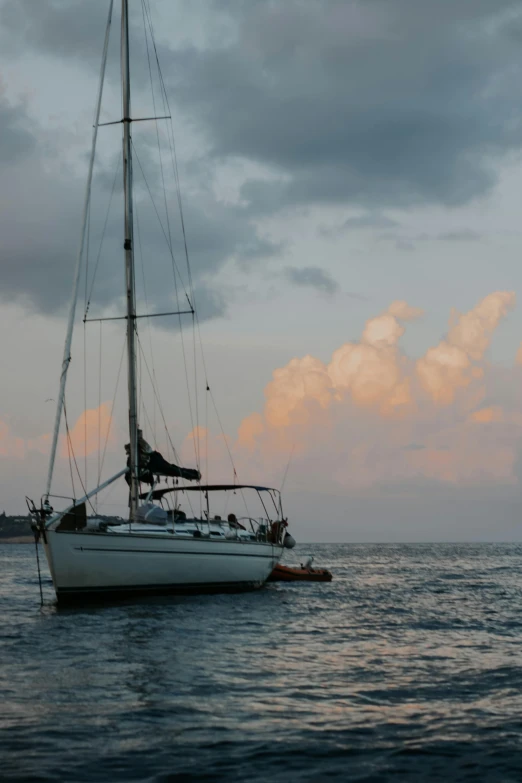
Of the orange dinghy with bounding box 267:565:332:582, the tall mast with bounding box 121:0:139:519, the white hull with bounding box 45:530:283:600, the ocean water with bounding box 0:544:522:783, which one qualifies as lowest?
the orange dinghy with bounding box 267:565:332:582

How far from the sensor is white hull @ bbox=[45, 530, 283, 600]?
26922mm

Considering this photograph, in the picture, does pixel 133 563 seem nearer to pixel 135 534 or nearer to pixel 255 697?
pixel 135 534

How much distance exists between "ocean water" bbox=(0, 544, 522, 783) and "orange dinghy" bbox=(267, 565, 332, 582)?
1725 centimetres

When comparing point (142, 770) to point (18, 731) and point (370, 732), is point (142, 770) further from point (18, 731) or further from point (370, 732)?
point (370, 732)

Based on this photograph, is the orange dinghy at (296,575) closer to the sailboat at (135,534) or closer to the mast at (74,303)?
the sailboat at (135,534)

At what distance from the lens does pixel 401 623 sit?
2592cm

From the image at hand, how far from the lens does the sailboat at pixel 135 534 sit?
27062 mm

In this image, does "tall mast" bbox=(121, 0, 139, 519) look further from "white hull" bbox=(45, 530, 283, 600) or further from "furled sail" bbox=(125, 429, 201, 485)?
"white hull" bbox=(45, 530, 283, 600)

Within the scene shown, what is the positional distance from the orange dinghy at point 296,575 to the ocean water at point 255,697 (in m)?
17.3

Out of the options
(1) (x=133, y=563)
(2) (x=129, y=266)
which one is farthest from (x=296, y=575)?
(2) (x=129, y=266)

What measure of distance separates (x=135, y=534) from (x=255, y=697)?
14760 mm

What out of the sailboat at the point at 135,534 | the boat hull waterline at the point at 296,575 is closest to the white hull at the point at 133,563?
the sailboat at the point at 135,534

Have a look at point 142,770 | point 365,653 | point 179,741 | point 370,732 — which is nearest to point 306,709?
point 370,732

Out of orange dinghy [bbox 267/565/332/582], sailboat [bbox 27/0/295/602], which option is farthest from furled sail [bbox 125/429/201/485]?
orange dinghy [bbox 267/565/332/582]
